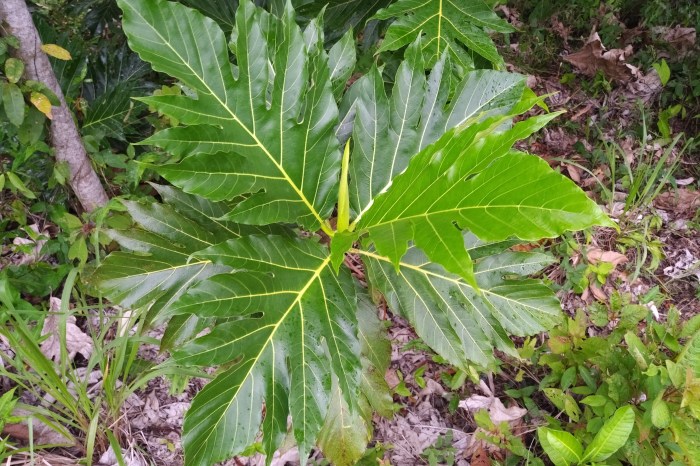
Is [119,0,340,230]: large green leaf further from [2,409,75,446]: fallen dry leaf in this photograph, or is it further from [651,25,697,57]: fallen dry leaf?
[651,25,697,57]: fallen dry leaf

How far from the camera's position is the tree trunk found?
5.15 ft

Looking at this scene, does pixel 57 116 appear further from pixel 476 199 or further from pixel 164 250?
pixel 476 199

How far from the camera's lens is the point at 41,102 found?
1637 millimetres

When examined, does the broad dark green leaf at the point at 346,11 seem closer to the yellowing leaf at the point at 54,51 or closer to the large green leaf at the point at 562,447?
the yellowing leaf at the point at 54,51

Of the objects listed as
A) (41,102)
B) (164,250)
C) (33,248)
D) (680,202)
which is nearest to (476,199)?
(164,250)

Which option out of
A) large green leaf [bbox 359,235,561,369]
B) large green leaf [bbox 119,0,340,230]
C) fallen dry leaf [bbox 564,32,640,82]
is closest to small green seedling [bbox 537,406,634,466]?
large green leaf [bbox 359,235,561,369]

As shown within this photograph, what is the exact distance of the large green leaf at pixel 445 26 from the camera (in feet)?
5.17

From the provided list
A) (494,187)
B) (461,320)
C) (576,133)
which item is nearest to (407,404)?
(461,320)

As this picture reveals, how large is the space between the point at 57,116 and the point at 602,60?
2921 millimetres

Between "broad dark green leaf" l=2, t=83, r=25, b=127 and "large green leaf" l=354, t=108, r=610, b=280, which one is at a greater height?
"broad dark green leaf" l=2, t=83, r=25, b=127

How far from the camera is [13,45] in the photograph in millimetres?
1563

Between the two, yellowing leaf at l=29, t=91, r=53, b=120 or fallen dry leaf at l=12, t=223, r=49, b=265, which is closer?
yellowing leaf at l=29, t=91, r=53, b=120

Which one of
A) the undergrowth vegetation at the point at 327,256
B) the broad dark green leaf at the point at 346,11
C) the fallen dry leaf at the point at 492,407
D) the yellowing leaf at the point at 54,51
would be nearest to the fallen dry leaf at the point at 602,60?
the undergrowth vegetation at the point at 327,256

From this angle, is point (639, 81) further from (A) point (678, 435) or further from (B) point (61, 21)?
(B) point (61, 21)
